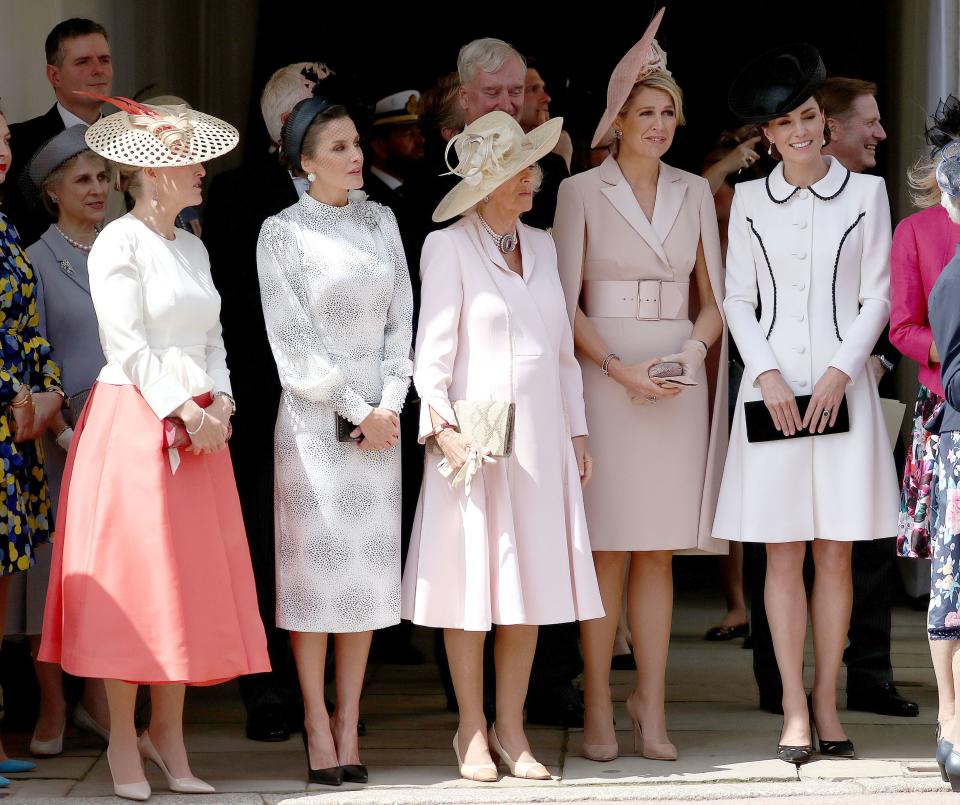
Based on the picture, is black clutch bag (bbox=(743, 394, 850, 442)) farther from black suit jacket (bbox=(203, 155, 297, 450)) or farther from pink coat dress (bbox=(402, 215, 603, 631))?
black suit jacket (bbox=(203, 155, 297, 450))

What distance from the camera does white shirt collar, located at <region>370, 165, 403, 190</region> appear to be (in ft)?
20.1

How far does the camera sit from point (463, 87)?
5.50 m

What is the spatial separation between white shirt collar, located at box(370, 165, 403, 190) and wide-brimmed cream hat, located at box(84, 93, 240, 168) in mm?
1388

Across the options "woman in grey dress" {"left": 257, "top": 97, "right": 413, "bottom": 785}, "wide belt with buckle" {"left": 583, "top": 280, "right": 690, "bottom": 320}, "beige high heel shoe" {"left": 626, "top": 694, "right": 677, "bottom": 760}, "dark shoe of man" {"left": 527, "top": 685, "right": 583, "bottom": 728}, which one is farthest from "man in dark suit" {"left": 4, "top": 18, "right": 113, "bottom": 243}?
"beige high heel shoe" {"left": 626, "top": 694, "right": 677, "bottom": 760}

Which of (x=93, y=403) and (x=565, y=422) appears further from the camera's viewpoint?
(x=565, y=422)

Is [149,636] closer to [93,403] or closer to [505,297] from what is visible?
[93,403]

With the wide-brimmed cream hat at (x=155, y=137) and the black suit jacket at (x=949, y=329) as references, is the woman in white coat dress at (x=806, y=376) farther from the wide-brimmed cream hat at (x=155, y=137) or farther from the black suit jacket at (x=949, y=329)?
the wide-brimmed cream hat at (x=155, y=137)

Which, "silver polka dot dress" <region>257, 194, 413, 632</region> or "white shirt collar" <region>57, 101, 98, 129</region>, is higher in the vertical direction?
"white shirt collar" <region>57, 101, 98, 129</region>

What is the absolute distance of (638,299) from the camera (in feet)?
16.7

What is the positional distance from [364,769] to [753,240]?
1934 millimetres

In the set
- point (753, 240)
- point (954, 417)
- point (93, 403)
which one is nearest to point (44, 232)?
point (93, 403)

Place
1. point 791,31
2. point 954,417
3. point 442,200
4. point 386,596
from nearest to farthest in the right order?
1. point 954,417
2. point 386,596
3. point 442,200
4. point 791,31

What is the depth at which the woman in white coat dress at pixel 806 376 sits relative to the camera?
4902 mm

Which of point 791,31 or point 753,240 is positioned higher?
point 791,31
